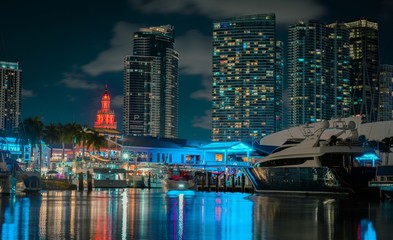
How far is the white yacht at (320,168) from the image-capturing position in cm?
6594

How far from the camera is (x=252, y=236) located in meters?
27.5

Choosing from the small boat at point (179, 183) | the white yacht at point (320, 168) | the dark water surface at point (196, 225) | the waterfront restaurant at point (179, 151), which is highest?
the waterfront restaurant at point (179, 151)

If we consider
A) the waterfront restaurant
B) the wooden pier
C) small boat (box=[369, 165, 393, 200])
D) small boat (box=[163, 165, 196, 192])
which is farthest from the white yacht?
the waterfront restaurant

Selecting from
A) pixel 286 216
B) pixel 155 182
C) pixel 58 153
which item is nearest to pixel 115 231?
pixel 286 216

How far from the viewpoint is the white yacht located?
2596 inches

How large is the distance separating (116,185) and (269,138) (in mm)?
37029

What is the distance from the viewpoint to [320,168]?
67188 millimetres

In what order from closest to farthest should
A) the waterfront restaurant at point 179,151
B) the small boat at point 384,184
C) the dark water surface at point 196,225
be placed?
the dark water surface at point 196,225, the small boat at point 384,184, the waterfront restaurant at point 179,151

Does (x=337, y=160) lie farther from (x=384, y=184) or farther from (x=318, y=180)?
(x=384, y=184)

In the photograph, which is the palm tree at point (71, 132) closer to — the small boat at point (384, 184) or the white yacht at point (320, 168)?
the white yacht at point (320, 168)

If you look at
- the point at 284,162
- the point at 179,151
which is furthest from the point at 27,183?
the point at 179,151

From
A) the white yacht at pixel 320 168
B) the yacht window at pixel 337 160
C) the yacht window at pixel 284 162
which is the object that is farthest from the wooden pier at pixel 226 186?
the yacht window at pixel 337 160

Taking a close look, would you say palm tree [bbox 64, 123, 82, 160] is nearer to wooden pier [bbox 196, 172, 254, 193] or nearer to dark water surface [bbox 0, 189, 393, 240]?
wooden pier [bbox 196, 172, 254, 193]

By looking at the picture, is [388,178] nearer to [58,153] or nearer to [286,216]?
[286,216]
